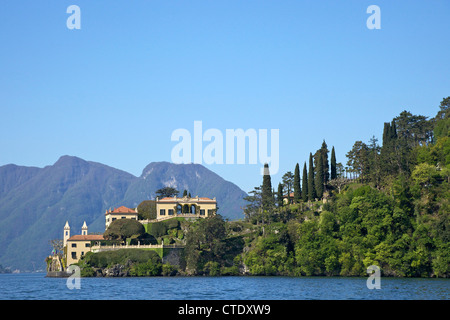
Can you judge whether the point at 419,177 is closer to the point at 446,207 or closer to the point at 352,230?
the point at 446,207

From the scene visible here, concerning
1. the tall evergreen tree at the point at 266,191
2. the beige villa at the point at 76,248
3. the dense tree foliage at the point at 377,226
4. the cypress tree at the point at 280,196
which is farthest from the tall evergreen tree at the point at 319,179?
the beige villa at the point at 76,248

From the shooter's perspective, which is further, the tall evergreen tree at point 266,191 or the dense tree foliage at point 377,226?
the tall evergreen tree at point 266,191

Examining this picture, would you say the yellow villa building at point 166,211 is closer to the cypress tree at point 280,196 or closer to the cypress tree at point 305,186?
the cypress tree at point 280,196

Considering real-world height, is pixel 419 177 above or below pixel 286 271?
above

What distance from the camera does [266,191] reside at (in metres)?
117

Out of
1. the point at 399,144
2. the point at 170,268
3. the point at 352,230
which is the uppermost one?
the point at 399,144

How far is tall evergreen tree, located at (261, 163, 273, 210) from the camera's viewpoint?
373 feet

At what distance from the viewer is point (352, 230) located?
91.4 m

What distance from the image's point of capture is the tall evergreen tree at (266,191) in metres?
114

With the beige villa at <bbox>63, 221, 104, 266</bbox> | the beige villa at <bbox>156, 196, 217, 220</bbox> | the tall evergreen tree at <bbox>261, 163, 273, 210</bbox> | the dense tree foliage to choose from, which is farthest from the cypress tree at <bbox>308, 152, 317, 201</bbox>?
the beige villa at <bbox>63, 221, 104, 266</bbox>

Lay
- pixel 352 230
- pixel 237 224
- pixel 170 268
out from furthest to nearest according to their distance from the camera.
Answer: pixel 237 224 < pixel 170 268 < pixel 352 230

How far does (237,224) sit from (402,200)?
38.3 m
